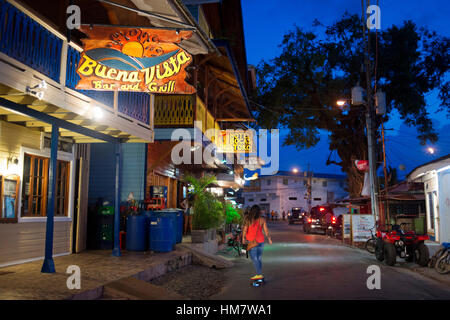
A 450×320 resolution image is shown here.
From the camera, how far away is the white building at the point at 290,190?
7419cm

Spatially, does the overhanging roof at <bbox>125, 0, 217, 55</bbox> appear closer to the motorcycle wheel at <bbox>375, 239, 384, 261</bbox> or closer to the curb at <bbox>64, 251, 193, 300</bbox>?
the curb at <bbox>64, 251, 193, 300</bbox>

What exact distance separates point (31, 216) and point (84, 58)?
4.37m

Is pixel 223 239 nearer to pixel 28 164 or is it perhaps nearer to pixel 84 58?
pixel 28 164

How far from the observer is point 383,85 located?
3064cm

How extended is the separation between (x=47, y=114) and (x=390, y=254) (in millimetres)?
10798

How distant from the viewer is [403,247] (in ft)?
44.9

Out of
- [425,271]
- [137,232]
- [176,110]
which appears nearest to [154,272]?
[137,232]

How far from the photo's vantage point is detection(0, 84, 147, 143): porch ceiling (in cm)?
736

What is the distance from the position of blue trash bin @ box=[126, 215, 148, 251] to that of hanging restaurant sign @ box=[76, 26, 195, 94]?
16.4ft

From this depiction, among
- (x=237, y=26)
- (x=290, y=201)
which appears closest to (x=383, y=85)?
(x=237, y=26)

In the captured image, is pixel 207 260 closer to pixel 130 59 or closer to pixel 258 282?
pixel 258 282

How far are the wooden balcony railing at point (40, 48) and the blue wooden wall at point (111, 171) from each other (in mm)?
4794

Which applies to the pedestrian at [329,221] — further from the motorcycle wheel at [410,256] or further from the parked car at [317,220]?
the motorcycle wheel at [410,256]

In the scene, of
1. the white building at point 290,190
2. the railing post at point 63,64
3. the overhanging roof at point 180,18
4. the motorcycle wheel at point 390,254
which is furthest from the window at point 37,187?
the white building at point 290,190
